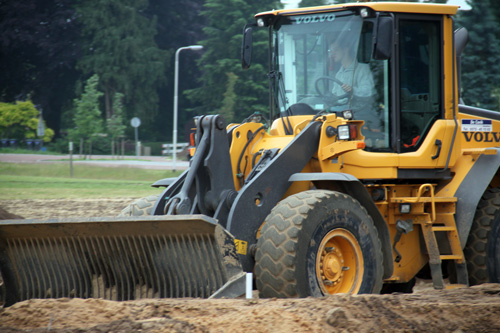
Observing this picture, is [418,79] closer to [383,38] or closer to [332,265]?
[383,38]

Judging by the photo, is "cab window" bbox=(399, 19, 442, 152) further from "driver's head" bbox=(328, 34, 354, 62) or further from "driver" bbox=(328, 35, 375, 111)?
"driver's head" bbox=(328, 34, 354, 62)

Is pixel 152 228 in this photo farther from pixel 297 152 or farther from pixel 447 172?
pixel 447 172

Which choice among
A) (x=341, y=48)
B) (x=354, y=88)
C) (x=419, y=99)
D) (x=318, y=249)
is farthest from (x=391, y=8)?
(x=318, y=249)

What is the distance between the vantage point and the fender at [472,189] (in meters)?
8.38

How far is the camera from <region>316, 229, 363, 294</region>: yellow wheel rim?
6.94 m

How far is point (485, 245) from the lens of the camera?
8.59 meters

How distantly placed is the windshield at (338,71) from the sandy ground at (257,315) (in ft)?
7.98

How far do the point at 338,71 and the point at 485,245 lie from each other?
2.64 metres

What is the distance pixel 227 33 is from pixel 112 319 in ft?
153

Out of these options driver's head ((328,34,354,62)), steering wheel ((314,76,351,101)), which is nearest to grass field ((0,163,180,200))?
steering wheel ((314,76,351,101))

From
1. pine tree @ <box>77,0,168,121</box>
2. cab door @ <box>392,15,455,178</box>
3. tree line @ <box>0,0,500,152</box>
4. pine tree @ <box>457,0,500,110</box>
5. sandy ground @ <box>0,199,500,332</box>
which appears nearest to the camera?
sandy ground @ <box>0,199,500,332</box>

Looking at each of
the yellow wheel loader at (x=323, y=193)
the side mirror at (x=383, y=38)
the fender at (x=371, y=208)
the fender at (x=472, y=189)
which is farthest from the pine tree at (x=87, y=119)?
the side mirror at (x=383, y=38)

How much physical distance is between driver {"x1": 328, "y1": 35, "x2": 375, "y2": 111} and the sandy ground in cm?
248

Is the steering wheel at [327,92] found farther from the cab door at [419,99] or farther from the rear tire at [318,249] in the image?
the rear tire at [318,249]
